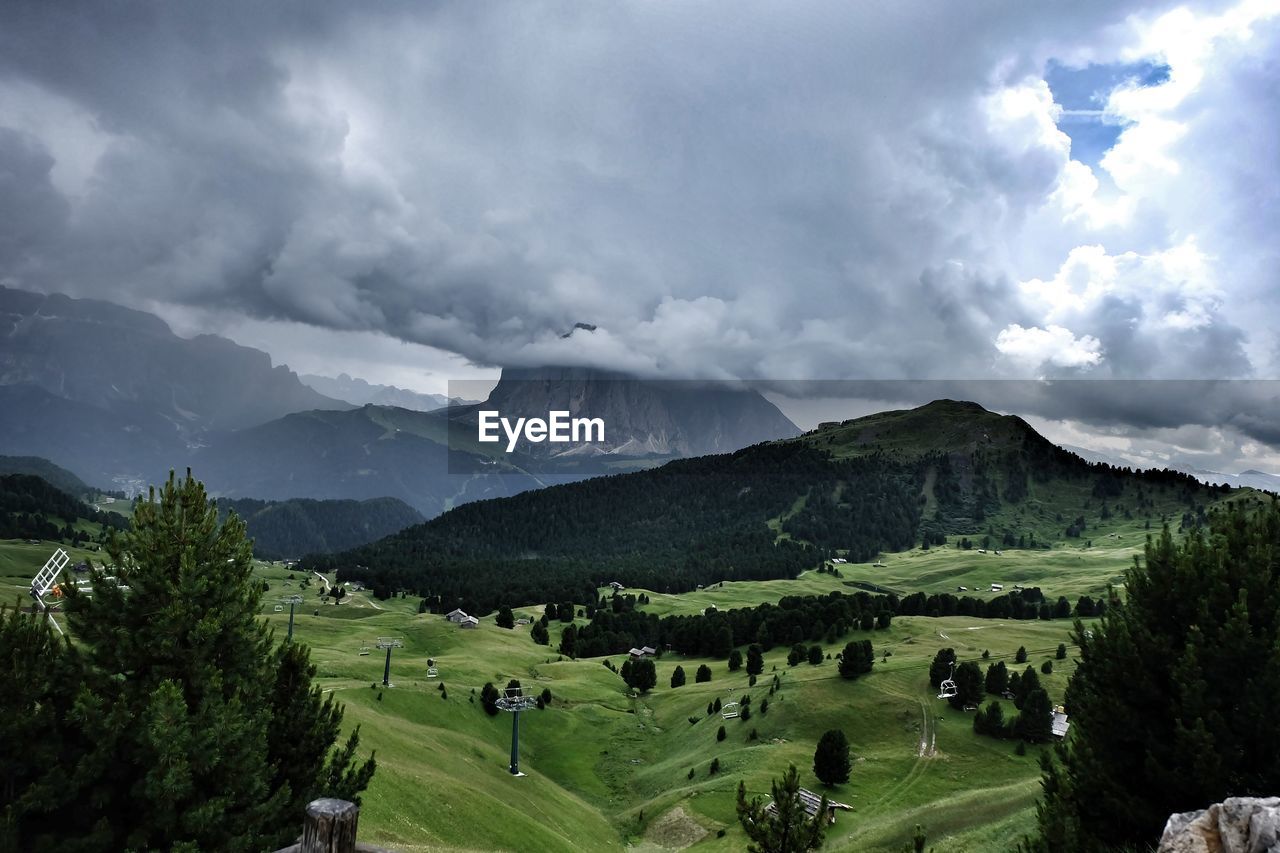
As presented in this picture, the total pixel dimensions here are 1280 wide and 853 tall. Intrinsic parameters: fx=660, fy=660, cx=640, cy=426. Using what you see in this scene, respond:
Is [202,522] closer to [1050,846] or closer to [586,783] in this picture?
[1050,846]

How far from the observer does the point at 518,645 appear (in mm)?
152125

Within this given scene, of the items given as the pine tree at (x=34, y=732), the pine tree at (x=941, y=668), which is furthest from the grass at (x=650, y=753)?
the pine tree at (x=34, y=732)

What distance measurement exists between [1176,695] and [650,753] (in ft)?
273

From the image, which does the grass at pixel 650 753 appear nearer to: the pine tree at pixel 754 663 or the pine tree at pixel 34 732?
the pine tree at pixel 754 663

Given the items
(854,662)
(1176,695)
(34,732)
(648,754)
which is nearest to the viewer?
(34,732)

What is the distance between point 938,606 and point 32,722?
199 meters

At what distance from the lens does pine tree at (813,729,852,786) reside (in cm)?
7269

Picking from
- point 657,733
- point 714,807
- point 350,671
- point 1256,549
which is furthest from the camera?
point 657,733

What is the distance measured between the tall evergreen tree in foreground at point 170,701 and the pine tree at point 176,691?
0.04m

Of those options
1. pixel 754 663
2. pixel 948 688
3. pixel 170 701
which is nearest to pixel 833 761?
pixel 948 688

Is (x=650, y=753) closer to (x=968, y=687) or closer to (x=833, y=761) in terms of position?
(x=833, y=761)

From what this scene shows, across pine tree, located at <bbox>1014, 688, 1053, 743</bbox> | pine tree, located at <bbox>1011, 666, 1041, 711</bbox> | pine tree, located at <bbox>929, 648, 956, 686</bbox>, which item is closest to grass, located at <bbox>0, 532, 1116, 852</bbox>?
pine tree, located at <bbox>929, 648, 956, 686</bbox>

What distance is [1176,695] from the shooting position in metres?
25.2

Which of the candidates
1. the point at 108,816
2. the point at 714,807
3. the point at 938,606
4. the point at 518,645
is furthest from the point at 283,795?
the point at 938,606
